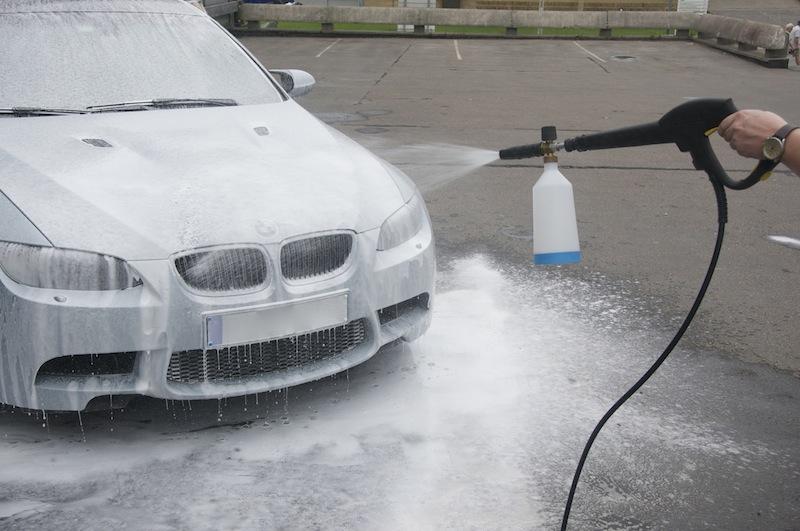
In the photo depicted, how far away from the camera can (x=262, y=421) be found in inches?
147

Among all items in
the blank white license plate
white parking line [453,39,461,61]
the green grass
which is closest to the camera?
the blank white license plate

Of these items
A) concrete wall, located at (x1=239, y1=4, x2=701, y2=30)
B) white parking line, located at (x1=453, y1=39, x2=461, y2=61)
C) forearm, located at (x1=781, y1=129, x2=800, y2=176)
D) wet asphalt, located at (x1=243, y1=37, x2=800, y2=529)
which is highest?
forearm, located at (x1=781, y1=129, x2=800, y2=176)

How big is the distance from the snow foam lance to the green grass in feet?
75.9

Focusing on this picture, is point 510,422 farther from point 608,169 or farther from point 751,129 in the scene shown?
point 608,169

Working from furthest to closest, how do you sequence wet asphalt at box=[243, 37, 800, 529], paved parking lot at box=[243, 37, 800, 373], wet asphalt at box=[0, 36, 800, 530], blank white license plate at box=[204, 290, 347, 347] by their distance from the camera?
paved parking lot at box=[243, 37, 800, 373], wet asphalt at box=[243, 37, 800, 529], blank white license plate at box=[204, 290, 347, 347], wet asphalt at box=[0, 36, 800, 530]

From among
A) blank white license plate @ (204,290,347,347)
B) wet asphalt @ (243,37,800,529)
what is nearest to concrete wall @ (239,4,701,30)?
wet asphalt @ (243,37,800,529)

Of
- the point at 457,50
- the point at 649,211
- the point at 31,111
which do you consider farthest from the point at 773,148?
the point at 457,50

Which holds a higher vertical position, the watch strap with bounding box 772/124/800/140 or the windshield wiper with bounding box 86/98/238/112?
the watch strap with bounding box 772/124/800/140

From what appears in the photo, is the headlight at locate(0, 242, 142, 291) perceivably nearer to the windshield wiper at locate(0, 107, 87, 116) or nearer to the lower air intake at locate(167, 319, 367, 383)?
the lower air intake at locate(167, 319, 367, 383)

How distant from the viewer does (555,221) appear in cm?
283

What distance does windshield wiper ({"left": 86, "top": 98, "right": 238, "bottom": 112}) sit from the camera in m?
4.54

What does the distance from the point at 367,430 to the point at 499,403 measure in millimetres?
596

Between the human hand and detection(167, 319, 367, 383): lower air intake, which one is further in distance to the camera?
detection(167, 319, 367, 383): lower air intake

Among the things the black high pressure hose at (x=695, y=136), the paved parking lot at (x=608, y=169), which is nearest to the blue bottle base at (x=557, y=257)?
the black high pressure hose at (x=695, y=136)
